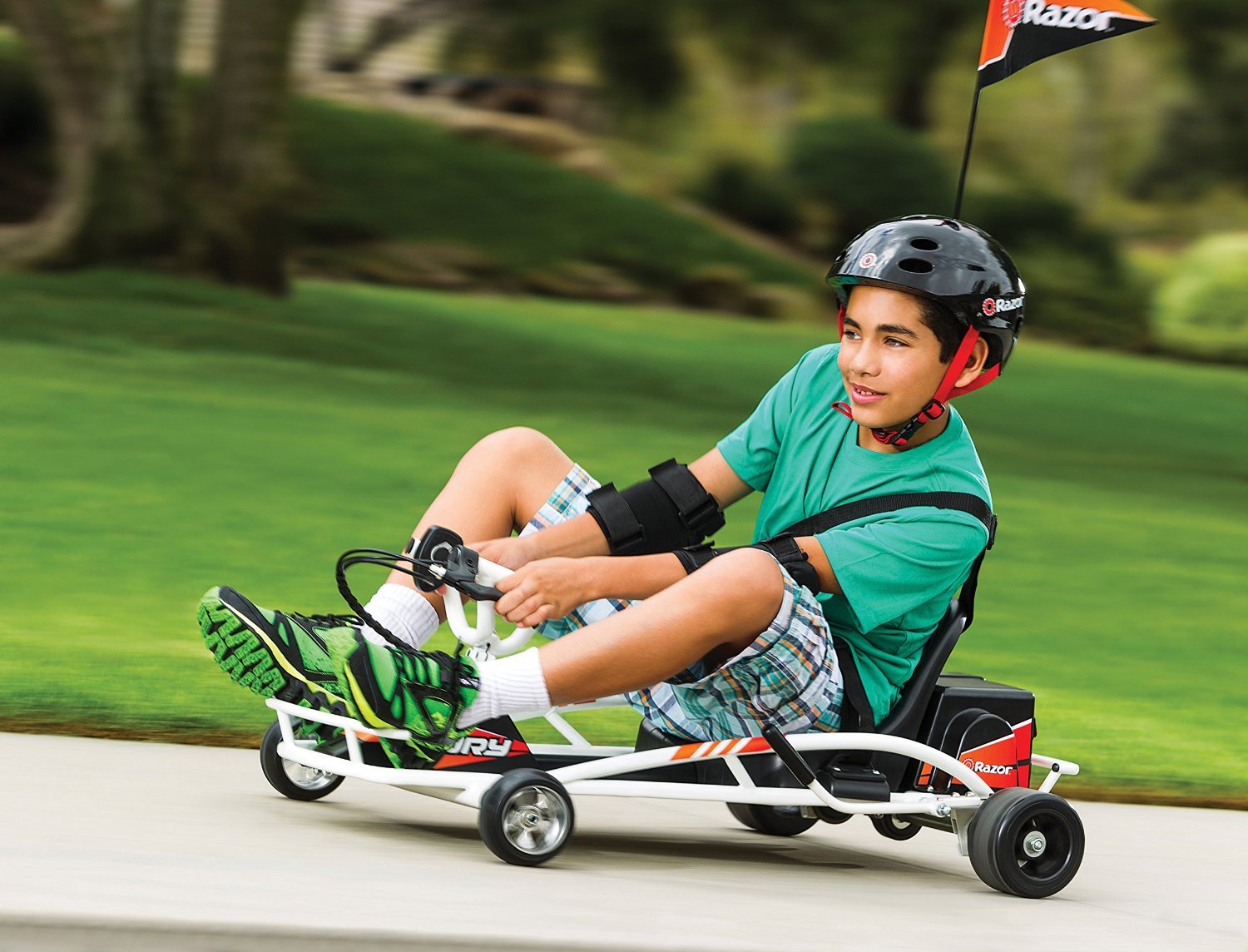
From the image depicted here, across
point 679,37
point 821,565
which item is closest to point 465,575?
point 821,565

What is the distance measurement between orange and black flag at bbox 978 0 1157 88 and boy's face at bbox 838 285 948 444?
926mm

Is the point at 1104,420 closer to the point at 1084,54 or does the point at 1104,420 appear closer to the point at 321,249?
the point at 321,249

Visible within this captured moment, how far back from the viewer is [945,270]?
13.8 feet

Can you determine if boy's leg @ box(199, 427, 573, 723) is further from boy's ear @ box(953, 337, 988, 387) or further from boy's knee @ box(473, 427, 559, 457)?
boy's ear @ box(953, 337, 988, 387)

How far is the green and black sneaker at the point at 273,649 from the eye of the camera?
3875 mm

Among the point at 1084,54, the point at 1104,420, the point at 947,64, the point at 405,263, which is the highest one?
the point at 1084,54

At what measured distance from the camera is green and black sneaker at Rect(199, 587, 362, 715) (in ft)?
12.7

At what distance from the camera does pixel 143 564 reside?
27.3ft

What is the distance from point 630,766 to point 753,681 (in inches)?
12.9

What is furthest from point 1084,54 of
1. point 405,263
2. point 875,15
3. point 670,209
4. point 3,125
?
point 3,125

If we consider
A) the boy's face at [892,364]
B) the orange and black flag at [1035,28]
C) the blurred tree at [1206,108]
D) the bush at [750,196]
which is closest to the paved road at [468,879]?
the boy's face at [892,364]

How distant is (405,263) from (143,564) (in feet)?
54.0

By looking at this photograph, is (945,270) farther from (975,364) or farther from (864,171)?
→ (864,171)

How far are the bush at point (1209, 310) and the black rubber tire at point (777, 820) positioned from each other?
23045 mm
